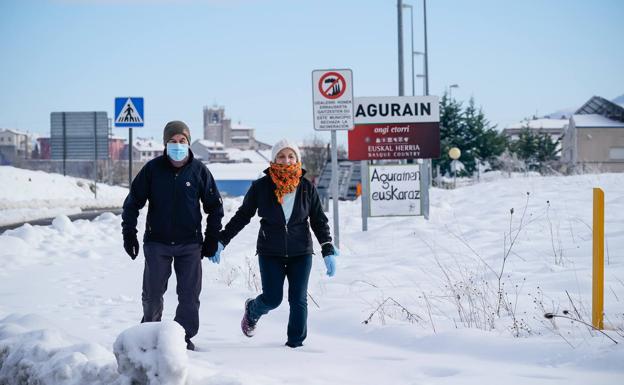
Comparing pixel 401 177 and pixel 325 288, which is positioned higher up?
pixel 401 177

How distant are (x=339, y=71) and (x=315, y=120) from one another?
0.87 metres

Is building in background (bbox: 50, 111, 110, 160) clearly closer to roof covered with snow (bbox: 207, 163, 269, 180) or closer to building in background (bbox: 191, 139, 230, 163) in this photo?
roof covered with snow (bbox: 207, 163, 269, 180)

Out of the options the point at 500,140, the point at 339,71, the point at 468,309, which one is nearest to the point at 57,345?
the point at 468,309

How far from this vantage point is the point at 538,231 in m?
11.6

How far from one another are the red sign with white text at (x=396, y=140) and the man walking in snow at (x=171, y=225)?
9.62 meters

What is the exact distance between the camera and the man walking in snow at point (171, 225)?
5410 millimetres

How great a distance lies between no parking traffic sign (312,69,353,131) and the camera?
36.3 feet

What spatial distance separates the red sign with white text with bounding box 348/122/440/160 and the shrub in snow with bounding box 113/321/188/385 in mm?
11361

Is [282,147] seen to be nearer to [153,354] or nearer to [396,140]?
[153,354]

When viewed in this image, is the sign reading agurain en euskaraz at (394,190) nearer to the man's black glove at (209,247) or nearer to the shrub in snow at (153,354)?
the man's black glove at (209,247)

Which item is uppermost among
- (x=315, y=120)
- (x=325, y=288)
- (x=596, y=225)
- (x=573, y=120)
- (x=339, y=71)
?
(x=573, y=120)

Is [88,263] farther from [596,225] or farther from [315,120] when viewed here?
[596,225]

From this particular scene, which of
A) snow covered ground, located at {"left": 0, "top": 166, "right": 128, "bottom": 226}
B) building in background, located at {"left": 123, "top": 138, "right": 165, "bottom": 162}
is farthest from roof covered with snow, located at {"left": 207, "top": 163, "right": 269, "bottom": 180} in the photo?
building in background, located at {"left": 123, "top": 138, "right": 165, "bottom": 162}

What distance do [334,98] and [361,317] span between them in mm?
5334
